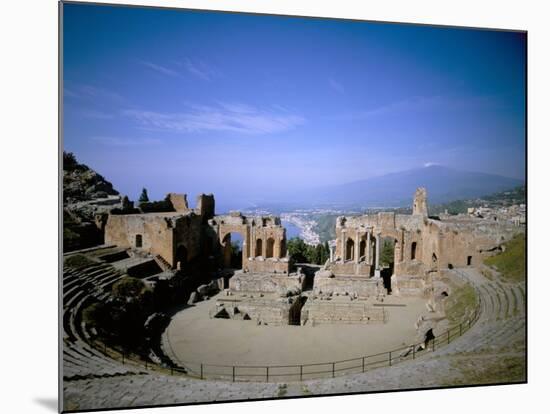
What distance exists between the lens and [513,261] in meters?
13.3

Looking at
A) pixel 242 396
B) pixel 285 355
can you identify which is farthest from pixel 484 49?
pixel 242 396

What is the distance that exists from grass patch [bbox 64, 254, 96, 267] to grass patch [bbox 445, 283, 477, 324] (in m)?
10.2

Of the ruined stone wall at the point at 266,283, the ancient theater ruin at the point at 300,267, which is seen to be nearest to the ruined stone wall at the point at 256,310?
the ancient theater ruin at the point at 300,267

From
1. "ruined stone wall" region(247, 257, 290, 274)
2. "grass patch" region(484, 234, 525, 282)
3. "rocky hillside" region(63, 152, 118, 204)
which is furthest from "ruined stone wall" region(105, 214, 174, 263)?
"grass patch" region(484, 234, 525, 282)

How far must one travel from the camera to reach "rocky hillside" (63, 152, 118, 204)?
11172 mm

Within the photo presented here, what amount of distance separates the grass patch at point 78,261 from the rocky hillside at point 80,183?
1.44m

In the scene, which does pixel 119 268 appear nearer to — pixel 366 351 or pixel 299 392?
pixel 299 392

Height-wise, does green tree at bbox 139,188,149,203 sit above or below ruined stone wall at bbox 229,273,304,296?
above

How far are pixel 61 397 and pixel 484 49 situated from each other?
45.2 feet

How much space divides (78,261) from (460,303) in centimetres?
1073

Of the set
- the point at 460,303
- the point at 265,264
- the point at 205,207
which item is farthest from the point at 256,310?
the point at 460,303

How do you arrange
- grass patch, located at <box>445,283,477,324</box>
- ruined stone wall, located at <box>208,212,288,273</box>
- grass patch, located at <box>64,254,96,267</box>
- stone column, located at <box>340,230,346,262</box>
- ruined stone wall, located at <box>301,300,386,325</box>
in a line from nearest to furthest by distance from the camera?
grass patch, located at <box>64,254,96,267</box> < grass patch, located at <box>445,283,477,324</box> < ruined stone wall, located at <box>301,300,386,325</box> < ruined stone wall, located at <box>208,212,288,273</box> < stone column, located at <box>340,230,346,262</box>

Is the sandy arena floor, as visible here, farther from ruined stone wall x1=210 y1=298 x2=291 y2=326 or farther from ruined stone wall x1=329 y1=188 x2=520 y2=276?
ruined stone wall x1=329 y1=188 x2=520 y2=276

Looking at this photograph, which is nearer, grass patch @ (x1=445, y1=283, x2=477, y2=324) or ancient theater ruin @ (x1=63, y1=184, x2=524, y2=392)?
ancient theater ruin @ (x1=63, y1=184, x2=524, y2=392)
